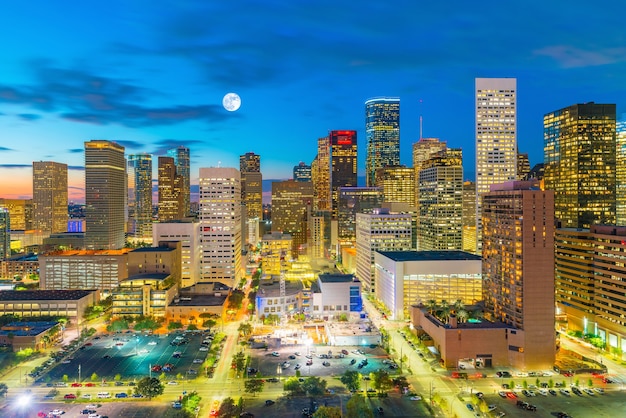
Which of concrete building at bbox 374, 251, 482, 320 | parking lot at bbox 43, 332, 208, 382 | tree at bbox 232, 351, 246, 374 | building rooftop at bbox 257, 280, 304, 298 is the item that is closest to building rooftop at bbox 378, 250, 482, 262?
concrete building at bbox 374, 251, 482, 320

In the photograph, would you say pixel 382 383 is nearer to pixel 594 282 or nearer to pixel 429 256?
pixel 594 282

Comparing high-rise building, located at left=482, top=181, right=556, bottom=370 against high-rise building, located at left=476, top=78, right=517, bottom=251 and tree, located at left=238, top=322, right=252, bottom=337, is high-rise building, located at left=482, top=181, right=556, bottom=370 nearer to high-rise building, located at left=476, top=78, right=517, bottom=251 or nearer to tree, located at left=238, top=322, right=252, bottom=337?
tree, located at left=238, top=322, right=252, bottom=337

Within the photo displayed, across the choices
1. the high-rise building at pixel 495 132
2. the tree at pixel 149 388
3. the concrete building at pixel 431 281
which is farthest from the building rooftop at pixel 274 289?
the high-rise building at pixel 495 132

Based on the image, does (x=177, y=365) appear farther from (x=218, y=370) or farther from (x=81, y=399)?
(x=81, y=399)

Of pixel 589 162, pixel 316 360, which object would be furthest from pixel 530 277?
pixel 589 162

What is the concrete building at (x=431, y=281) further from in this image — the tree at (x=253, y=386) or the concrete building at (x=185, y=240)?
the concrete building at (x=185, y=240)

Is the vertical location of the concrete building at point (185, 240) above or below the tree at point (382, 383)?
above

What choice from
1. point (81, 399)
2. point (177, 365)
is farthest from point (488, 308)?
point (81, 399)

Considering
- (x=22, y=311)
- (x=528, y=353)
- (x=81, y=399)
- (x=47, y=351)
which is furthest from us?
(x=22, y=311)
